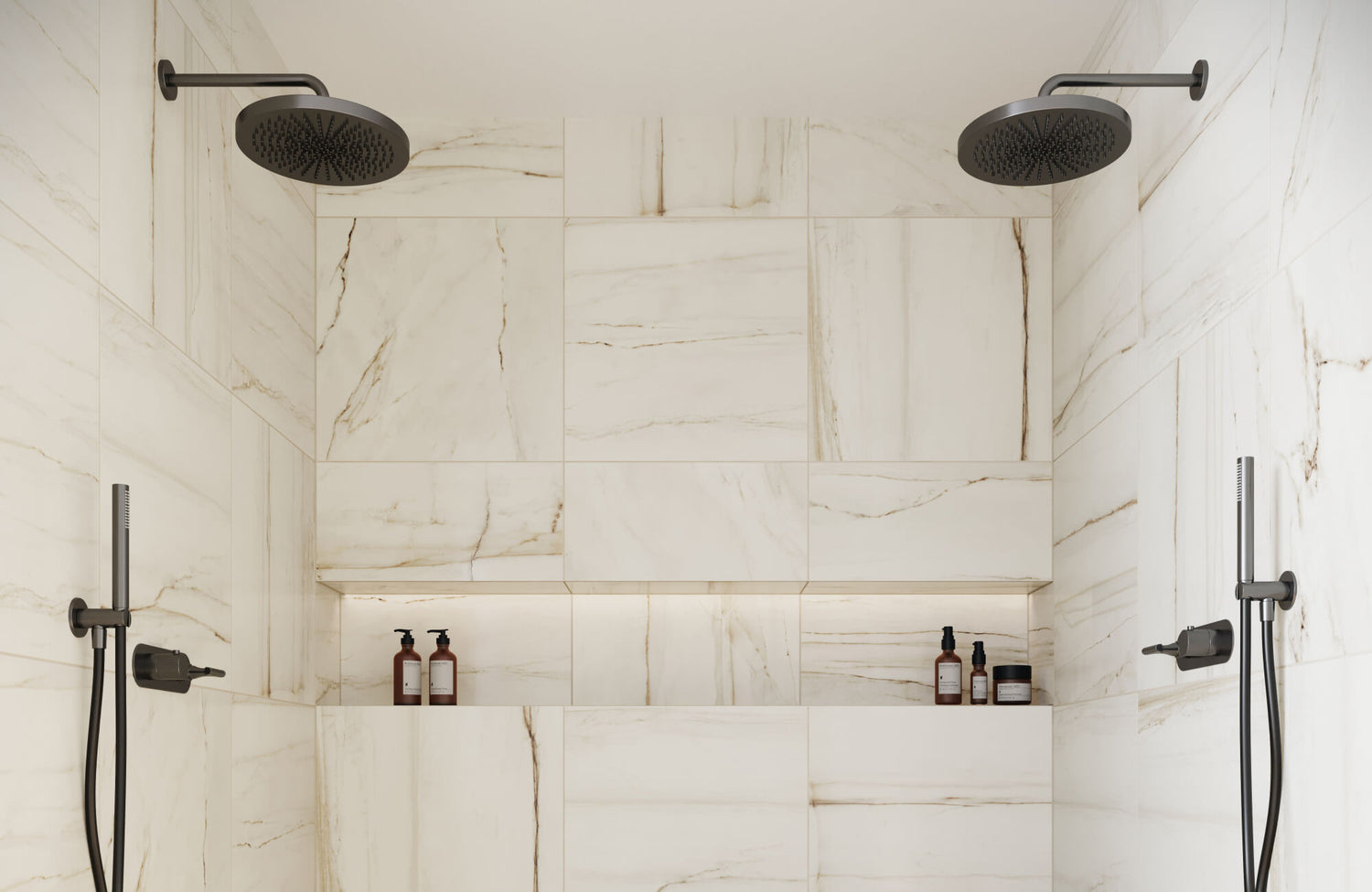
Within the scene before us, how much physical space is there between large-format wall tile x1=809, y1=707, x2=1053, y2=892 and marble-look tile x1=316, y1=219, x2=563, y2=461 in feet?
2.76

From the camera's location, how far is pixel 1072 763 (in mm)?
2393

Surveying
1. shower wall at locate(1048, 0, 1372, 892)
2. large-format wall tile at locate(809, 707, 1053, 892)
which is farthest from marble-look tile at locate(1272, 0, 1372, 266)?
large-format wall tile at locate(809, 707, 1053, 892)

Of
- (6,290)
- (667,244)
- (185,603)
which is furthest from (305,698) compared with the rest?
(6,290)

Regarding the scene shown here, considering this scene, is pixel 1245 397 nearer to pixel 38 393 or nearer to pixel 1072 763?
pixel 1072 763

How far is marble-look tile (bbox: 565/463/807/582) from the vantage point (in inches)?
102

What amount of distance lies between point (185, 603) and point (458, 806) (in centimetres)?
88

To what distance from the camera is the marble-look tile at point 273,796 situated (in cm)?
206

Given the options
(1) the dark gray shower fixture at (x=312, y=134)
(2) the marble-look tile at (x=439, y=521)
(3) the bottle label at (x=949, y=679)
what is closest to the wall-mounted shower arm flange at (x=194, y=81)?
(1) the dark gray shower fixture at (x=312, y=134)

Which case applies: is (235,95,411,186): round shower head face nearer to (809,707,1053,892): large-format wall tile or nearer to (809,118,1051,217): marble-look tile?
(809,118,1051,217): marble-look tile

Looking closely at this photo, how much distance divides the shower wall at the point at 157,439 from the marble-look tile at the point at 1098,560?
4.62 feet

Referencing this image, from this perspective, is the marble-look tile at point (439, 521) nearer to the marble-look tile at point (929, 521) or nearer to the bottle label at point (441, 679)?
the bottle label at point (441, 679)

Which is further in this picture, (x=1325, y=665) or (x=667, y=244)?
(x=667, y=244)

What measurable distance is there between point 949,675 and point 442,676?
39.8 inches

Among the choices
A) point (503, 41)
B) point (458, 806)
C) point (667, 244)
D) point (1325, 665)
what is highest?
point (503, 41)
